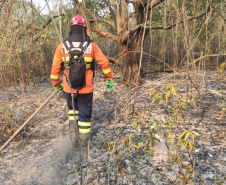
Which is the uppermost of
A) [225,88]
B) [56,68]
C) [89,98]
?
[56,68]

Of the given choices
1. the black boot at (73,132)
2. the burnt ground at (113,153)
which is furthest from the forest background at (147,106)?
the black boot at (73,132)

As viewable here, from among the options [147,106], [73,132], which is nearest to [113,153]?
[73,132]

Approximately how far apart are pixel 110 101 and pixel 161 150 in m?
2.53

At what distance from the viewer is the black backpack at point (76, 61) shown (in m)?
2.70

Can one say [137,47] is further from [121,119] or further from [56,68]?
[56,68]

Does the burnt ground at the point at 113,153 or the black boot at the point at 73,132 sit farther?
the black boot at the point at 73,132

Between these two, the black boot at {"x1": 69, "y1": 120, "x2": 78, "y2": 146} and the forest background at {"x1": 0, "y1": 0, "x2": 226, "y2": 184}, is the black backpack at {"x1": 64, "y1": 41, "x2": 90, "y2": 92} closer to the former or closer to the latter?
the forest background at {"x1": 0, "y1": 0, "x2": 226, "y2": 184}

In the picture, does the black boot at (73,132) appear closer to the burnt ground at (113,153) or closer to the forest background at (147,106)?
the burnt ground at (113,153)

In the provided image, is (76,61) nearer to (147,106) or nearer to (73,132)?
(73,132)

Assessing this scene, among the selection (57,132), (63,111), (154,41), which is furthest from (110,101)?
(154,41)

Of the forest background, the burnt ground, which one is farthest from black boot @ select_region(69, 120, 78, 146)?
the forest background

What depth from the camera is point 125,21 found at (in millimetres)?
5812

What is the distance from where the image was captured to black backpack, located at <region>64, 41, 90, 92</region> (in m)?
2.70

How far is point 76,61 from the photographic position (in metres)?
2.71
